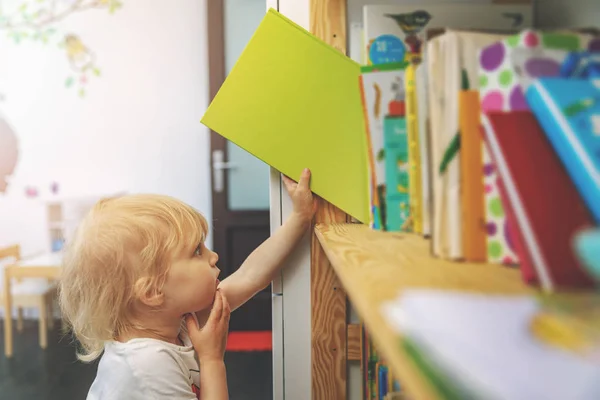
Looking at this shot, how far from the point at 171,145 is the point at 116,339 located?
2.28 meters

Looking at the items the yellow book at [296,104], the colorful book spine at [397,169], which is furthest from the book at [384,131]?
the yellow book at [296,104]

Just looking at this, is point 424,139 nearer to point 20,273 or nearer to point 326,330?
point 326,330

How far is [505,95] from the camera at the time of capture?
0.56 metres

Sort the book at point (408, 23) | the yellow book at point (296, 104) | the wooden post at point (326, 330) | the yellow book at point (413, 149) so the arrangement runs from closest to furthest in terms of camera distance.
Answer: the yellow book at point (413, 149), the book at point (408, 23), the yellow book at point (296, 104), the wooden post at point (326, 330)

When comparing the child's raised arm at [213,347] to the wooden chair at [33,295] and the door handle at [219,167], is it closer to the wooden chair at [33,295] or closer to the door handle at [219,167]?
the door handle at [219,167]

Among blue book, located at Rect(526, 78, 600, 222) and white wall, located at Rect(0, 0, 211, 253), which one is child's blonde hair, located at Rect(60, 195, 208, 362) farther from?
white wall, located at Rect(0, 0, 211, 253)

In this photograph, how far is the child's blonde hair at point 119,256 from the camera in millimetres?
960

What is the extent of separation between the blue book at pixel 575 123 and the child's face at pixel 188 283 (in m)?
0.69

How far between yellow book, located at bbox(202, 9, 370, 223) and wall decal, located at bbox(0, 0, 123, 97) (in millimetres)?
2509

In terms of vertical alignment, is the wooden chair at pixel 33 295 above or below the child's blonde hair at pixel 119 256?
below

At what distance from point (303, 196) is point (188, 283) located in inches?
10.9

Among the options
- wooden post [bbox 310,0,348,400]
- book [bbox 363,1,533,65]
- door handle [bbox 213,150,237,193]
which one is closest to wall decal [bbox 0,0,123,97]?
door handle [bbox 213,150,237,193]

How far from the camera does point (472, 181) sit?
57 cm

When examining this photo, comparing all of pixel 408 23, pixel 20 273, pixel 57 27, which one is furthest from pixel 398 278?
pixel 57 27
